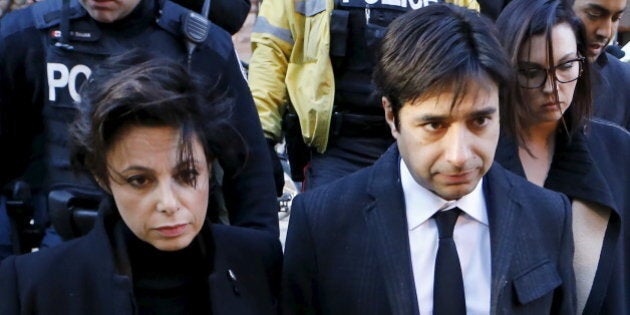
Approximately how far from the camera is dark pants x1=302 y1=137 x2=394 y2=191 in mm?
4812

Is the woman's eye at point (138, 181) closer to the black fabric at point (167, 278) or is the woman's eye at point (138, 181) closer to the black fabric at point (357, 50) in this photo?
the black fabric at point (167, 278)

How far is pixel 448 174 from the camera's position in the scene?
126 inches

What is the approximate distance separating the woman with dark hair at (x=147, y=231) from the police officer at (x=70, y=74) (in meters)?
0.34

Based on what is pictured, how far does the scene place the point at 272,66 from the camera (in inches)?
197

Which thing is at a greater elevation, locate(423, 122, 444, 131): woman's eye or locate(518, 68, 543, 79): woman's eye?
locate(423, 122, 444, 131): woman's eye

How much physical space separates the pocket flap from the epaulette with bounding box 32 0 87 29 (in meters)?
1.53

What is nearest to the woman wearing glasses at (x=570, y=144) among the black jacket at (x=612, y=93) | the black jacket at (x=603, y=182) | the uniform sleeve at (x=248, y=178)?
the black jacket at (x=603, y=182)

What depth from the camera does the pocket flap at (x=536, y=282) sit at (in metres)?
3.26

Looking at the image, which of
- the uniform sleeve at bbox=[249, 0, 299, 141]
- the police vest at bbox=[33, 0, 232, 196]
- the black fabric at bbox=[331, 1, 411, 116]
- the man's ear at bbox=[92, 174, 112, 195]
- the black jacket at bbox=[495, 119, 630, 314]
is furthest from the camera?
the uniform sleeve at bbox=[249, 0, 299, 141]

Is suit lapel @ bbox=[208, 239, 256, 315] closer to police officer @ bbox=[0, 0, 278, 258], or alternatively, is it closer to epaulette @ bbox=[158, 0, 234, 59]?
police officer @ bbox=[0, 0, 278, 258]

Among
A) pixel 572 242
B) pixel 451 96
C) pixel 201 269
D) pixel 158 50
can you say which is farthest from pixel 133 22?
pixel 572 242

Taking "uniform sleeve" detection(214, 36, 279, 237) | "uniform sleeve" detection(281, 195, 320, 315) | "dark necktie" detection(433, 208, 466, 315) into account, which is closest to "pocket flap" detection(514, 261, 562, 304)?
"dark necktie" detection(433, 208, 466, 315)

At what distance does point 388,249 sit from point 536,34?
0.93 meters

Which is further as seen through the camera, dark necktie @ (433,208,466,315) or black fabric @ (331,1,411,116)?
black fabric @ (331,1,411,116)
